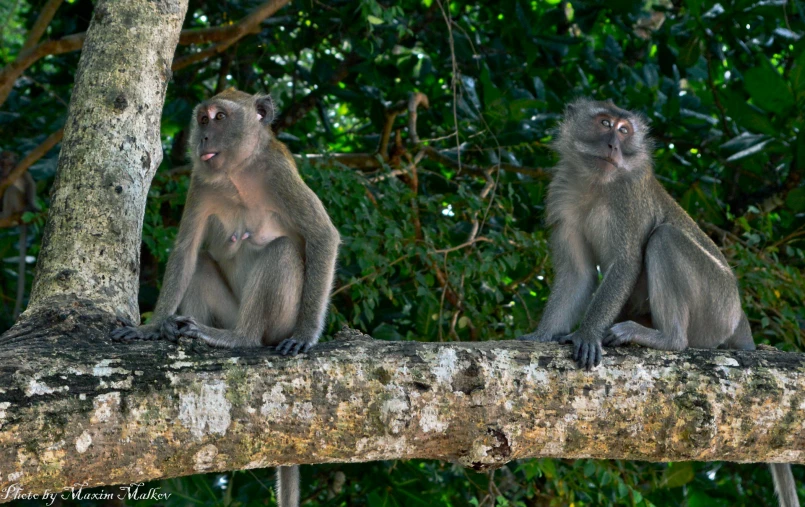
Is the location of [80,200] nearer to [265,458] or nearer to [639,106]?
[265,458]

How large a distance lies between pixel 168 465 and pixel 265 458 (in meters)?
0.37

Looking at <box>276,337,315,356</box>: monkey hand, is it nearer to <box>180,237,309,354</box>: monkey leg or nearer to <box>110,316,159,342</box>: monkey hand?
<box>110,316,159,342</box>: monkey hand

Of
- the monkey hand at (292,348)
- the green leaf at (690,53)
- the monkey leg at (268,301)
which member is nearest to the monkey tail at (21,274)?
the monkey leg at (268,301)

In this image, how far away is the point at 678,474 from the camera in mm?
6992

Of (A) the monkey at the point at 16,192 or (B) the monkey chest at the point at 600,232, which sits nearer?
(B) the monkey chest at the point at 600,232

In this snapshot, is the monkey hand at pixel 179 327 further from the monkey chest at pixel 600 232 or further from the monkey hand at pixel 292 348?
the monkey chest at pixel 600 232

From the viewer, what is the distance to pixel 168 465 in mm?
3053

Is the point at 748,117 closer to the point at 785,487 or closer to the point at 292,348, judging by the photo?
the point at 785,487

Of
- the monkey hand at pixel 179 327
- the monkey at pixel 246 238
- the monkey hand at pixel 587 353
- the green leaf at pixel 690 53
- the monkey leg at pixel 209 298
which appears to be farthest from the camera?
the green leaf at pixel 690 53

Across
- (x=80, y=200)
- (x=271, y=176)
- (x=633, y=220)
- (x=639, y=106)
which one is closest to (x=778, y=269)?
(x=633, y=220)

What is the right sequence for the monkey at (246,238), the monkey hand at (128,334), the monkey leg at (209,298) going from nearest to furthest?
the monkey hand at (128,334)
the monkey at (246,238)
the monkey leg at (209,298)

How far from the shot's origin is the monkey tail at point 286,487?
4.62 m

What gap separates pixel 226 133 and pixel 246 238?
664mm

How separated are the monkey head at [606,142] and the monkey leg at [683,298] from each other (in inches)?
22.7
